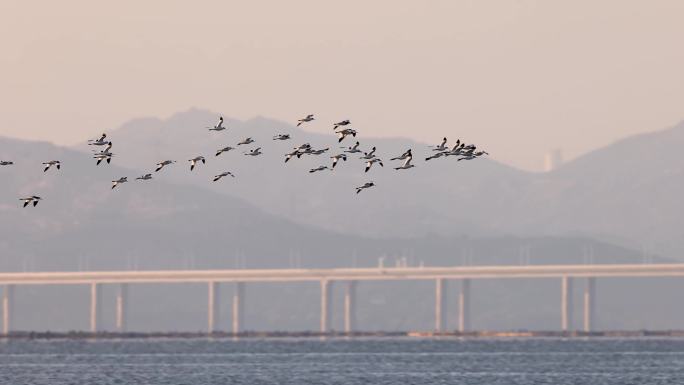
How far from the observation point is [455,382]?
561 ft

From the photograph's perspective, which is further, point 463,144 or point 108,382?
point 108,382

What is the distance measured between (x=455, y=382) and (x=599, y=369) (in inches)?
1174

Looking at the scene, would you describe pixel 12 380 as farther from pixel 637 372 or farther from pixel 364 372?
pixel 637 372

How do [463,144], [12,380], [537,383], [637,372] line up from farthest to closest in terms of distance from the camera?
1. [637,372]
2. [12,380]
3. [537,383]
4. [463,144]

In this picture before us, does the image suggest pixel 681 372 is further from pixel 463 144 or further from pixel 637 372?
pixel 463 144

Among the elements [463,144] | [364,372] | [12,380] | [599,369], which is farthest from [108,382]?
[463,144]

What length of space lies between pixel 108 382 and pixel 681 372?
54.4m

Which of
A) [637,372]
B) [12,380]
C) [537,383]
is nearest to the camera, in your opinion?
[537,383]

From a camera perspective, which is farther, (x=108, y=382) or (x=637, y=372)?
(x=637, y=372)

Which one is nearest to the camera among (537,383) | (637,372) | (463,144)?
(463,144)

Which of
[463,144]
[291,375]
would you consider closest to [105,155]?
[463,144]

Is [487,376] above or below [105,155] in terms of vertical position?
below

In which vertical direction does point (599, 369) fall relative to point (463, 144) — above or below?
below

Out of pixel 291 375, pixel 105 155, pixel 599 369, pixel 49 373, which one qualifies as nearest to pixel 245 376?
pixel 291 375
